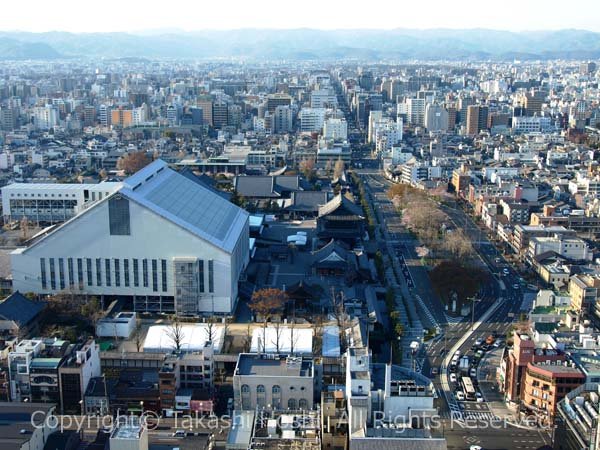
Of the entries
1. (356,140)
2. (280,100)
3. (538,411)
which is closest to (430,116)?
(356,140)

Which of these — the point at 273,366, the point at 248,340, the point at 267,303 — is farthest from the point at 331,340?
the point at 273,366

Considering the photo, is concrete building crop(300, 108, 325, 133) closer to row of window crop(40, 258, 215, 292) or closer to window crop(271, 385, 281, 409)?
row of window crop(40, 258, 215, 292)

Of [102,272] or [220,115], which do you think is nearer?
[102,272]

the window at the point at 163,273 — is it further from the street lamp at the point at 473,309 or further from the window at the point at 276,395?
the street lamp at the point at 473,309

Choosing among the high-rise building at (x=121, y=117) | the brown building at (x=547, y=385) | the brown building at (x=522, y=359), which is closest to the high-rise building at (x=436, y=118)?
the high-rise building at (x=121, y=117)

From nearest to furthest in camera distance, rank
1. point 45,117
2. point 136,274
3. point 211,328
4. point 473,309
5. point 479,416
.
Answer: point 479,416
point 211,328
point 136,274
point 473,309
point 45,117

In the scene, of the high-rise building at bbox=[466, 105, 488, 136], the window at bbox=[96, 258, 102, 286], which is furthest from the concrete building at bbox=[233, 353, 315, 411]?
the high-rise building at bbox=[466, 105, 488, 136]

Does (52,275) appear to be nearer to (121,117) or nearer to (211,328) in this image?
(211,328)
